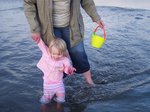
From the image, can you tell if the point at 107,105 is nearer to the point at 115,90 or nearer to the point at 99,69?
the point at 115,90

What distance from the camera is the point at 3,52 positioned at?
682 centimetres

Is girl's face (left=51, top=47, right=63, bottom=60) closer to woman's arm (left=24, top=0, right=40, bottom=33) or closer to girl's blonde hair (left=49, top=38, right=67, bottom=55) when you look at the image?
girl's blonde hair (left=49, top=38, right=67, bottom=55)

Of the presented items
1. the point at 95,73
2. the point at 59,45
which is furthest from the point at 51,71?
the point at 95,73

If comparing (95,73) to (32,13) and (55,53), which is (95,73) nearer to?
(55,53)

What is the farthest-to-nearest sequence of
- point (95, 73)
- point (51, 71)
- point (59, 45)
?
point (95, 73) → point (51, 71) → point (59, 45)

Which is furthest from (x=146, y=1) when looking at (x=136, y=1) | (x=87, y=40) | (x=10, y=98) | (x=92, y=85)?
(x=10, y=98)

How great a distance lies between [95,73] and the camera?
5887 mm

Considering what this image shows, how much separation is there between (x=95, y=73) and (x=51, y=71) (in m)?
1.58

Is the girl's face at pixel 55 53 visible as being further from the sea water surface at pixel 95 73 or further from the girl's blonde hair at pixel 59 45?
the sea water surface at pixel 95 73

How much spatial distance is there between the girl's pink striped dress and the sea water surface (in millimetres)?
247

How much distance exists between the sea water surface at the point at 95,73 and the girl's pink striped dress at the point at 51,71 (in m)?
0.25

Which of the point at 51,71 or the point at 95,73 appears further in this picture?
the point at 95,73

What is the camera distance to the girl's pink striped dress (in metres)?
4.44

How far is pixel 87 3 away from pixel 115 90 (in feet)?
4.56
